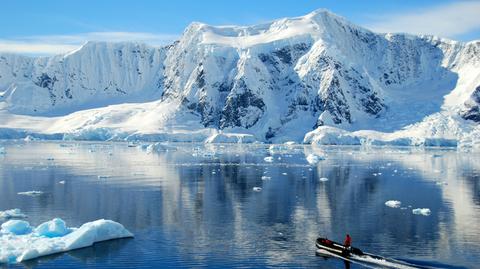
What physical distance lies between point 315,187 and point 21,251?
165 ft

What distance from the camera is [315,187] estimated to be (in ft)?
279

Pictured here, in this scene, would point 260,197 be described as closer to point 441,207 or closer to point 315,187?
point 315,187

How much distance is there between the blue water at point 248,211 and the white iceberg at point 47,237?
2.99ft

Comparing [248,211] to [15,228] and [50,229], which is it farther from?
[15,228]

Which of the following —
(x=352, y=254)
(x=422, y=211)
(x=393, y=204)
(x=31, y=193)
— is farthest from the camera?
(x=31, y=193)

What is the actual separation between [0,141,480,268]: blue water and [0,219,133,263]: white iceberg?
91 cm

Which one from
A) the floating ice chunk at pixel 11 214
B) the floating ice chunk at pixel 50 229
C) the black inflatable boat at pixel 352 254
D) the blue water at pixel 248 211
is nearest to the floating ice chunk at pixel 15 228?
the floating ice chunk at pixel 50 229

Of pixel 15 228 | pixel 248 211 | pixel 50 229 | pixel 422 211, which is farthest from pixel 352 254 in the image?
pixel 15 228

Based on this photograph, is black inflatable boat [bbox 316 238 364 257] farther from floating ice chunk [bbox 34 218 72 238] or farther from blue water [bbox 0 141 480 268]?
floating ice chunk [bbox 34 218 72 238]

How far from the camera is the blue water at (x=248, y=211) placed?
4406 centimetres

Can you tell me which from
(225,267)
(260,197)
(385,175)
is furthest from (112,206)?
(385,175)

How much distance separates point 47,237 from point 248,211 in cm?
2281

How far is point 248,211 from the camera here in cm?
6309

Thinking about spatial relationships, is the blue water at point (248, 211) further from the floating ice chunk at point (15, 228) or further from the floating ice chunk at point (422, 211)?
the floating ice chunk at point (15, 228)
